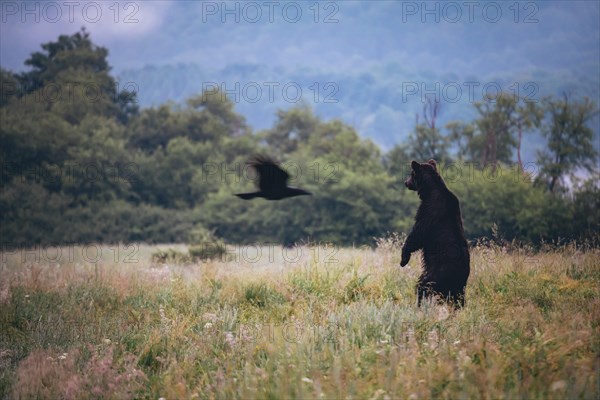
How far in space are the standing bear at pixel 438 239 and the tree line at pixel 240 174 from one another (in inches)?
764

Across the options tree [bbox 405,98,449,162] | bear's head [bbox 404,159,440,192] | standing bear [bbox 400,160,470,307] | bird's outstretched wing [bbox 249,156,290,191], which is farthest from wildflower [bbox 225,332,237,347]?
tree [bbox 405,98,449,162]

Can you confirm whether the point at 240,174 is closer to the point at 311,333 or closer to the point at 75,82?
the point at 75,82

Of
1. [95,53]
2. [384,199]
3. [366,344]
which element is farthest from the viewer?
[95,53]

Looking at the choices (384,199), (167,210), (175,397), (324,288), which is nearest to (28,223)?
(167,210)

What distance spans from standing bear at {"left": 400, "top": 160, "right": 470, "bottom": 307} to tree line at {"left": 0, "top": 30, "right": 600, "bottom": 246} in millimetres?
19403

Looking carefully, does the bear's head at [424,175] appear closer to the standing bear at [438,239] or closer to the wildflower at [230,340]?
the standing bear at [438,239]

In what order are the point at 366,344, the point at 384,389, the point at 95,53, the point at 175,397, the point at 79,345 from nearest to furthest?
1. the point at 384,389
2. the point at 175,397
3. the point at 366,344
4. the point at 79,345
5. the point at 95,53

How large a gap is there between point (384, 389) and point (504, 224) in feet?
80.5

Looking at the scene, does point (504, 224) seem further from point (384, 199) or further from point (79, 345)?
point (79, 345)

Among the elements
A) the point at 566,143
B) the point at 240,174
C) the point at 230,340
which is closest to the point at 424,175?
the point at 230,340

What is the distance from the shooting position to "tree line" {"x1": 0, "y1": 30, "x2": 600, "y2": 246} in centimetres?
2842

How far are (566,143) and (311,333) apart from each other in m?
30.6

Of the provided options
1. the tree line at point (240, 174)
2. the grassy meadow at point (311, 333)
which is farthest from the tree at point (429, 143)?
the grassy meadow at point (311, 333)

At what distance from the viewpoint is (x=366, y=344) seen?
236 inches
